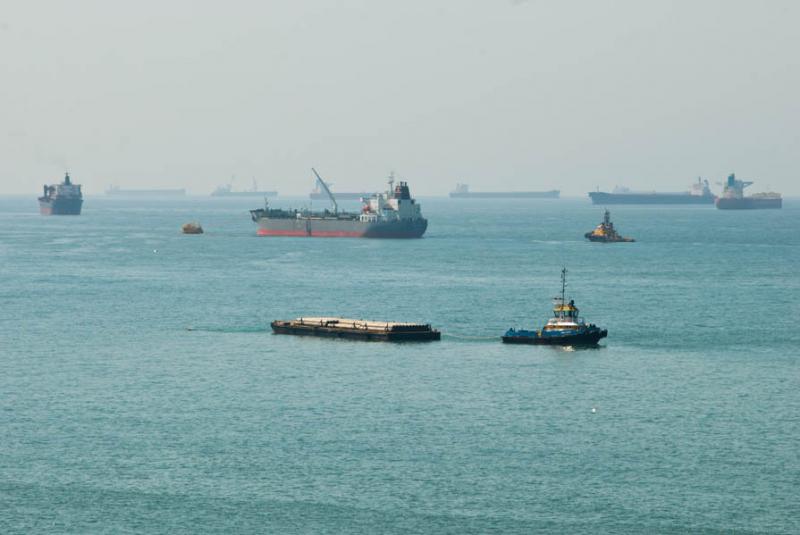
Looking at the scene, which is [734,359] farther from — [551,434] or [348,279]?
[348,279]

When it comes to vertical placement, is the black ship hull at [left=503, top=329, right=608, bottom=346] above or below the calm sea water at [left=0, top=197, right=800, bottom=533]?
above

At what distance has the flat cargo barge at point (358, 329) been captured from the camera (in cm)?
12144

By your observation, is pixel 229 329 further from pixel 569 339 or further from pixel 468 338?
pixel 569 339

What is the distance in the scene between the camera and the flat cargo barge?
121438 millimetres

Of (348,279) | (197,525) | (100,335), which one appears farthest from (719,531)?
(348,279)

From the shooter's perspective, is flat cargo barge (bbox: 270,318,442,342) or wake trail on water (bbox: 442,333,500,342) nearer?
flat cargo barge (bbox: 270,318,442,342)

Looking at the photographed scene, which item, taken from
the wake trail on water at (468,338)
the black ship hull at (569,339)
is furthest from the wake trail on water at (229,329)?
the black ship hull at (569,339)

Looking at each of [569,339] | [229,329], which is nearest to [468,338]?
[569,339]

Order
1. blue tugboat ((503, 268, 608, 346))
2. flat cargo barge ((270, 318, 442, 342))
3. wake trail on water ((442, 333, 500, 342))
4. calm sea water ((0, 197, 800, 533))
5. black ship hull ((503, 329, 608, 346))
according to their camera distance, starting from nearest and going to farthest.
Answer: calm sea water ((0, 197, 800, 533)), black ship hull ((503, 329, 608, 346)), blue tugboat ((503, 268, 608, 346)), flat cargo barge ((270, 318, 442, 342)), wake trail on water ((442, 333, 500, 342))

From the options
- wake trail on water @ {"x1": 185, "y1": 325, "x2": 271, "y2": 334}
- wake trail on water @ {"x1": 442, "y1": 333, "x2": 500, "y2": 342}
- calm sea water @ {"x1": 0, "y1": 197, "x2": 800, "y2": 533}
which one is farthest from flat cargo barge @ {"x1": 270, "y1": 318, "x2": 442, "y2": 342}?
calm sea water @ {"x1": 0, "y1": 197, "x2": 800, "y2": 533}

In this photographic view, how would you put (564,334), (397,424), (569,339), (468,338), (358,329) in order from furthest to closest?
1. (358,329)
2. (468,338)
3. (564,334)
4. (569,339)
5. (397,424)

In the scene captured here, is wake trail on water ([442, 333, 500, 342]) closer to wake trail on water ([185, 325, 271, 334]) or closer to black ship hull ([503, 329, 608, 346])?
black ship hull ([503, 329, 608, 346])

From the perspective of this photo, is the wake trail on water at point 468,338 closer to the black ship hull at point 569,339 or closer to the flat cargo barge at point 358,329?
the flat cargo barge at point 358,329

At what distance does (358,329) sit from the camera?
124 metres
